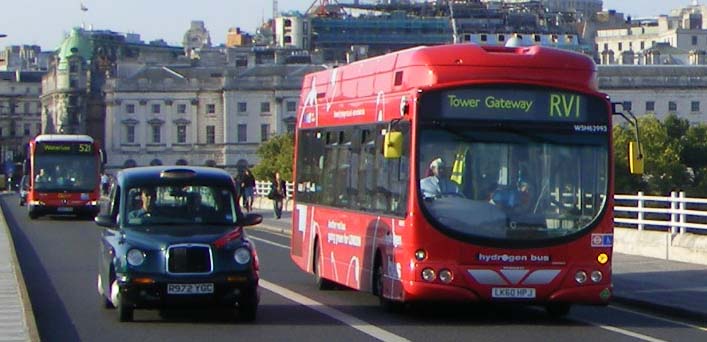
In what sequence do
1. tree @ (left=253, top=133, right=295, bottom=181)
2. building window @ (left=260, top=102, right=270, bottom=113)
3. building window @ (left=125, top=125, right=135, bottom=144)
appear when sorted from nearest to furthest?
tree @ (left=253, top=133, right=295, bottom=181), building window @ (left=260, top=102, right=270, bottom=113), building window @ (left=125, top=125, right=135, bottom=144)

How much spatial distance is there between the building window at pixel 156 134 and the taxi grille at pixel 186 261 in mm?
145198

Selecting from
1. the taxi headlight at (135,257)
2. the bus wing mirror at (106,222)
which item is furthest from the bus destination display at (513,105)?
the bus wing mirror at (106,222)

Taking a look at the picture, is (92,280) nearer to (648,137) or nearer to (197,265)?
(197,265)

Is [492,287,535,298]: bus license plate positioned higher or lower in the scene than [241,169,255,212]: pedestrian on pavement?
higher

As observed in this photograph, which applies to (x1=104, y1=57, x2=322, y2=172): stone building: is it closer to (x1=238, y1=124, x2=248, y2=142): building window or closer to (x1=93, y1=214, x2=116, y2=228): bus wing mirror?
(x1=238, y1=124, x2=248, y2=142): building window

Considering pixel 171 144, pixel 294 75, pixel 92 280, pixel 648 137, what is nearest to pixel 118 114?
pixel 171 144

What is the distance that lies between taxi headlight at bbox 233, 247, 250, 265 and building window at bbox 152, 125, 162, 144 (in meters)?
145

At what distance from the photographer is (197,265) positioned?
19062 mm

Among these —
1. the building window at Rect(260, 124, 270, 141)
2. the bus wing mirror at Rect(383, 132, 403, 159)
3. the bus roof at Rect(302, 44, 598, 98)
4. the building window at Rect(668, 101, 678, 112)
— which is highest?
the building window at Rect(668, 101, 678, 112)

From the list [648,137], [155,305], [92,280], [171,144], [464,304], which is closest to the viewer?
[155,305]

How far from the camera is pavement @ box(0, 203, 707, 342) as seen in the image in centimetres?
1862

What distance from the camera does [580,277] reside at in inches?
768

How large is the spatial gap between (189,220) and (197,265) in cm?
107

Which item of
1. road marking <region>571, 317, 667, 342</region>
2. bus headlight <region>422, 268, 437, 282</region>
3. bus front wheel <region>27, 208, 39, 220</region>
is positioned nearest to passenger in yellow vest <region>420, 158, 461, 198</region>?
bus headlight <region>422, 268, 437, 282</region>
